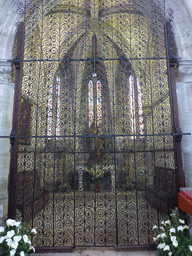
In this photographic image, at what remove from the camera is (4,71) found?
3959 mm

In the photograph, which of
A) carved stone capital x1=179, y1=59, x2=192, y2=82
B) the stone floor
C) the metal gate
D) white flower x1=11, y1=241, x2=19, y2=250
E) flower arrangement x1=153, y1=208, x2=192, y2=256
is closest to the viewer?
white flower x1=11, y1=241, x2=19, y2=250

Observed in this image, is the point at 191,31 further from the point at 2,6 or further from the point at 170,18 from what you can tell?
the point at 2,6

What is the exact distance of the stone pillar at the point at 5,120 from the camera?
12.3 feet

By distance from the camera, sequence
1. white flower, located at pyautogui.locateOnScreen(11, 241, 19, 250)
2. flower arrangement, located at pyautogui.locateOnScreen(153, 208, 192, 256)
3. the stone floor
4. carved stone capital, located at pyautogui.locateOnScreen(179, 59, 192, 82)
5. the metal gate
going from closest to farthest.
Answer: white flower, located at pyautogui.locateOnScreen(11, 241, 19, 250) → flower arrangement, located at pyautogui.locateOnScreen(153, 208, 192, 256) → the stone floor → the metal gate → carved stone capital, located at pyautogui.locateOnScreen(179, 59, 192, 82)

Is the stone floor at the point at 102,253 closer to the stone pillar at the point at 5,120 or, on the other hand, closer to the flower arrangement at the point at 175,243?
the flower arrangement at the point at 175,243

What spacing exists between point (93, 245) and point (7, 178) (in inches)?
82.4

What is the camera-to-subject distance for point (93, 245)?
141 inches

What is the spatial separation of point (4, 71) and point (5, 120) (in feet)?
3.32

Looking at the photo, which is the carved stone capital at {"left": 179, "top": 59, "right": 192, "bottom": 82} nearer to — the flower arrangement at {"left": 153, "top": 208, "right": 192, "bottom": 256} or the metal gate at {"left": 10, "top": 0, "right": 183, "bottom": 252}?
the metal gate at {"left": 10, "top": 0, "right": 183, "bottom": 252}

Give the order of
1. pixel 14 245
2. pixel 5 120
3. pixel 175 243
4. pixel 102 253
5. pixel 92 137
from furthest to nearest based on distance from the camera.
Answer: pixel 92 137, pixel 5 120, pixel 102 253, pixel 175 243, pixel 14 245

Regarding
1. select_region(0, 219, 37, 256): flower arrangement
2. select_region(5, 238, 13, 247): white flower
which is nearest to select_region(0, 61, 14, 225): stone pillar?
select_region(0, 219, 37, 256): flower arrangement

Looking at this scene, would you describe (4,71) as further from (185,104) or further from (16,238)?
(185,104)

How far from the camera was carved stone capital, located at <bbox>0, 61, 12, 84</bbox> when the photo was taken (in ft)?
12.9

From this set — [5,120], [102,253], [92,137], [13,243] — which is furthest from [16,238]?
[92,137]
